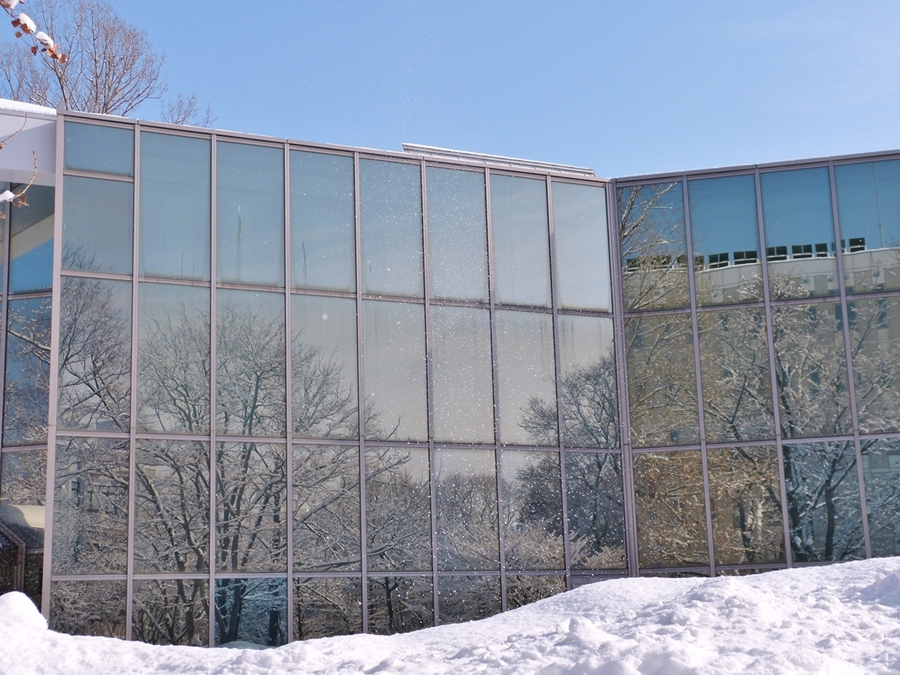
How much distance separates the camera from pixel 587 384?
597 inches

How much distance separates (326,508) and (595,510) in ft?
13.0

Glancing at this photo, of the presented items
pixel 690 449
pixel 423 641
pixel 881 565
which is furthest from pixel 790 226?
pixel 423 641

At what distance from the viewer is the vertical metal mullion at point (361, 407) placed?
43.7 ft

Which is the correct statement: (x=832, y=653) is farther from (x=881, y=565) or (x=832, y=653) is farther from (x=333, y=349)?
(x=333, y=349)

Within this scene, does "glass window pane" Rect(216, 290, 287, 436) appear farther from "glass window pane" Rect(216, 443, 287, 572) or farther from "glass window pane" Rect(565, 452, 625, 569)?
"glass window pane" Rect(565, 452, 625, 569)

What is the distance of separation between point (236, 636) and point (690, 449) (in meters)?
6.91

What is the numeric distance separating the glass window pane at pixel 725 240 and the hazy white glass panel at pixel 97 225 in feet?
26.7

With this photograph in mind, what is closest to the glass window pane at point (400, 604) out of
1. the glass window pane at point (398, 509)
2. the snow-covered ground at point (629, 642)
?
the glass window pane at point (398, 509)

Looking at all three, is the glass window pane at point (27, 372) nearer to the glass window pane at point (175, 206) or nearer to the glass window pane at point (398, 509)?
the glass window pane at point (175, 206)

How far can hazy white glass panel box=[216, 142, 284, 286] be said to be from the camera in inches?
536

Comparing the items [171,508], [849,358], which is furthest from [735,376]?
[171,508]

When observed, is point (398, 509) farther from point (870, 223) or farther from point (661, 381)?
point (870, 223)

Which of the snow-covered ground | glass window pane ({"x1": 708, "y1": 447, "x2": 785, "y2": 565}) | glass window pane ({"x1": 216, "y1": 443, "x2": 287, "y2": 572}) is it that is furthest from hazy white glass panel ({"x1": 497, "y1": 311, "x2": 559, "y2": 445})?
the snow-covered ground

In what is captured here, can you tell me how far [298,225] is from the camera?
45.8 feet
